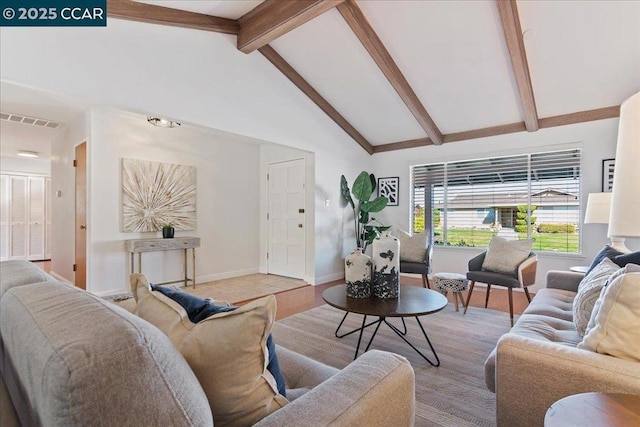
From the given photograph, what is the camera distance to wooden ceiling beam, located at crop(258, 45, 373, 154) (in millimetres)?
4254

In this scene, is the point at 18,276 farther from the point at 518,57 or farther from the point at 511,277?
the point at 518,57

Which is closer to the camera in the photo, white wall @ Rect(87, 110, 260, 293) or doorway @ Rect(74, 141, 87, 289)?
white wall @ Rect(87, 110, 260, 293)

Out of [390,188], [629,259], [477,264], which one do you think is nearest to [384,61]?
[390,188]

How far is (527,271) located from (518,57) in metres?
2.22

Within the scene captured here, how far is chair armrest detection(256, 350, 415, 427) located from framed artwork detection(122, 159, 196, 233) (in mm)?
4309

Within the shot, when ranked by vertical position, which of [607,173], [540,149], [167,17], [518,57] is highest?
[167,17]

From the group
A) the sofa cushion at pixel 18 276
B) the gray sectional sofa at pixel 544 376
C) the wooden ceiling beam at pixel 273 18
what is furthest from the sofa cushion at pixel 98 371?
the wooden ceiling beam at pixel 273 18

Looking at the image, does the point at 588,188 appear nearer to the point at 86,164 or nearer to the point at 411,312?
the point at 411,312

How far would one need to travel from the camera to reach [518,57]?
3.31 meters

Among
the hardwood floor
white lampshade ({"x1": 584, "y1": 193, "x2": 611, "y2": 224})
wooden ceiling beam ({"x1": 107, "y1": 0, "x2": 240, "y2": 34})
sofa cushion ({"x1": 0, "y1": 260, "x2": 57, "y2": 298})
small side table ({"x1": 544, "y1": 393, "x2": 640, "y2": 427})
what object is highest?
wooden ceiling beam ({"x1": 107, "y1": 0, "x2": 240, "y2": 34})

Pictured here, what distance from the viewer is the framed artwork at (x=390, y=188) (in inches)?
227

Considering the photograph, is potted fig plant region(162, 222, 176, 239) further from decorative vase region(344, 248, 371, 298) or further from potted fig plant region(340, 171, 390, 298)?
decorative vase region(344, 248, 371, 298)

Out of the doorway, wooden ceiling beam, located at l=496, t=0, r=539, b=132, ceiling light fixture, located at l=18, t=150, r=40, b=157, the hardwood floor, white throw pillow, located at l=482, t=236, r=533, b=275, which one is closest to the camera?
wooden ceiling beam, located at l=496, t=0, r=539, b=132

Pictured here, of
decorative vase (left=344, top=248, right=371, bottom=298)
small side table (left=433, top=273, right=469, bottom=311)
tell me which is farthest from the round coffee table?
small side table (left=433, top=273, right=469, bottom=311)
